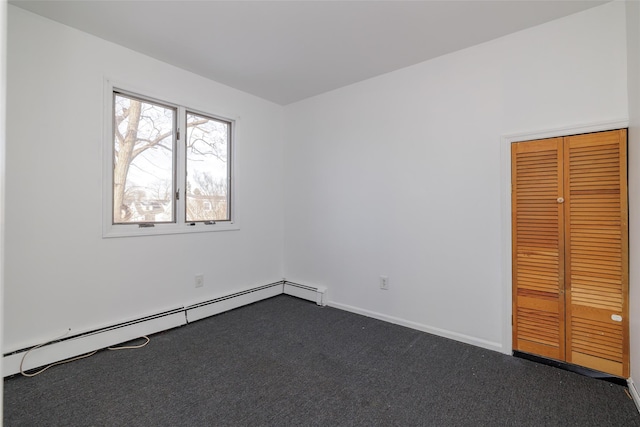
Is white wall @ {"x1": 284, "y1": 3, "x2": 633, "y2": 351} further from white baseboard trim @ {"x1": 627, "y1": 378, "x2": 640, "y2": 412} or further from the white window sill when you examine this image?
the white window sill

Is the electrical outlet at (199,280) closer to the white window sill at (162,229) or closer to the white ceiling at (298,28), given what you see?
the white window sill at (162,229)

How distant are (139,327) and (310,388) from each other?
1645mm

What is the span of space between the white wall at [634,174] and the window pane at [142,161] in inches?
137

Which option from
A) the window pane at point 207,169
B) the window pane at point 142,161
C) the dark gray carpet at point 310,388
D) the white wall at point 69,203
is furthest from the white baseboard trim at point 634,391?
the window pane at point 142,161

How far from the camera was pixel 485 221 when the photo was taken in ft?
8.00

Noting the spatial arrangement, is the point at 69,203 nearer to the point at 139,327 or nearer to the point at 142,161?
the point at 142,161

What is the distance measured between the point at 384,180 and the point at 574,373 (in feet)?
6.68

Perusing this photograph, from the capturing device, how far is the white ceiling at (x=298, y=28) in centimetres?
204

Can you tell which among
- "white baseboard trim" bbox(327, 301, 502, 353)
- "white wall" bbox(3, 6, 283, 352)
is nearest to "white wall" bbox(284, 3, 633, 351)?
"white baseboard trim" bbox(327, 301, 502, 353)

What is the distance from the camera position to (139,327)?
2.59m

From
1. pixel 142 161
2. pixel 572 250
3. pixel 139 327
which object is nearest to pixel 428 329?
pixel 572 250

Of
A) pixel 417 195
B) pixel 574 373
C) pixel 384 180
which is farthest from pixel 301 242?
pixel 574 373

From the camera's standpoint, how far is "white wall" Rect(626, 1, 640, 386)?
1726mm

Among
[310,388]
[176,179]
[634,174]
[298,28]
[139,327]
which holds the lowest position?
[310,388]
